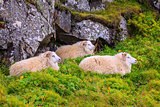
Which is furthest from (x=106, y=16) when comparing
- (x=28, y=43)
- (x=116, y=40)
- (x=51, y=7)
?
(x=28, y=43)

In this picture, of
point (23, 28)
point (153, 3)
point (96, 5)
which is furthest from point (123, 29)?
point (23, 28)

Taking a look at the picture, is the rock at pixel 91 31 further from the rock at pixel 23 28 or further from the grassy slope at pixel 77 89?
the grassy slope at pixel 77 89

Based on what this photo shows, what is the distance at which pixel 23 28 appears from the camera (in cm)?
Answer: 861

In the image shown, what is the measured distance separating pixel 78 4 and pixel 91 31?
2.52 metres

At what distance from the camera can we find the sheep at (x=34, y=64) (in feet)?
22.9

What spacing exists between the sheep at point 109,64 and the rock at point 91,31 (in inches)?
139

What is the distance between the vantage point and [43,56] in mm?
7855

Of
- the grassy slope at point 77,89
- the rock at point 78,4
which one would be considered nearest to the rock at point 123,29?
the rock at point 78,4

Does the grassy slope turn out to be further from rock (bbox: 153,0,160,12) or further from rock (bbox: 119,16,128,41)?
rock (bbox: 153,0,160,12)

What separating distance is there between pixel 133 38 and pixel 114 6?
323 centimetres

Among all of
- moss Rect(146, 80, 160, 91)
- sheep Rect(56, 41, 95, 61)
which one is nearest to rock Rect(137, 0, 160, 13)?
sheep Rect(56, 41, 95, 61)

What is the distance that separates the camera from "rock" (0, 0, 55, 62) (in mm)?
7938

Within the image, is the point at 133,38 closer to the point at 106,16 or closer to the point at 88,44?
the point at 106,16

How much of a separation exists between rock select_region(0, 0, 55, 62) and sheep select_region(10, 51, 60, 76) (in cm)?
109
